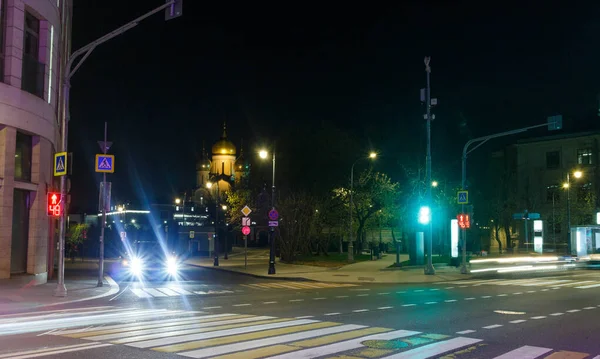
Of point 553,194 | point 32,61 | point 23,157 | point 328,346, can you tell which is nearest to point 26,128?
point 23,157

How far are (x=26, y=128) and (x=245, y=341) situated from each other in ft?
56.5

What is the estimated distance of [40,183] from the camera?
24547 mm

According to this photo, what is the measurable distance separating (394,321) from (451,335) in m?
2.11

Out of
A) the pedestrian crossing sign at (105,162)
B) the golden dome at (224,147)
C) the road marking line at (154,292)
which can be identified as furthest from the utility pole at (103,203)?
the golden dome at (224,147)

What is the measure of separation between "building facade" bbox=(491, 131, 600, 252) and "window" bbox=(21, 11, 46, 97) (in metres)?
55.1

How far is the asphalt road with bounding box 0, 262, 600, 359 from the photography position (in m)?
9.28

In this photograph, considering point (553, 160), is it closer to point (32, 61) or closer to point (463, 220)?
point (463, 220)

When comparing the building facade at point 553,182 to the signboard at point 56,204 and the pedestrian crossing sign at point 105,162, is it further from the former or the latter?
the signboard at point 56,204

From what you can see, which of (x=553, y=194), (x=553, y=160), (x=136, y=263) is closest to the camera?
(x=136, y=263)

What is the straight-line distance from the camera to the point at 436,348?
9.62 m

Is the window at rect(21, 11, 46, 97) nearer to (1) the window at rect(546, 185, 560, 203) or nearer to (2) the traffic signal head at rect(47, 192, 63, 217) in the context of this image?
(2) the traffic signal head at rect(47, 192, 63, 217)

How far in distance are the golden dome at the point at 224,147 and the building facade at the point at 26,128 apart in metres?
81.5

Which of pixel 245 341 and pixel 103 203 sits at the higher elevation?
pixel 103 203

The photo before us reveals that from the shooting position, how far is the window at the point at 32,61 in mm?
23578
